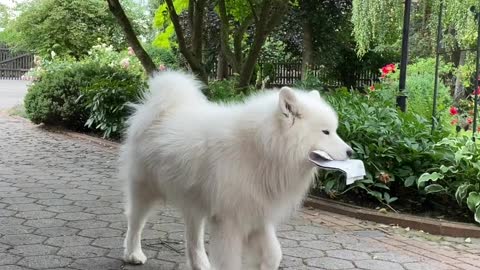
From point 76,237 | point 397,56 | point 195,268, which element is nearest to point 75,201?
point 76,237

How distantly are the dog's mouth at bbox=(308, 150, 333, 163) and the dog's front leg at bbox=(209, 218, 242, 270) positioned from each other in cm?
61

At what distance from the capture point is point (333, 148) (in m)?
3.11

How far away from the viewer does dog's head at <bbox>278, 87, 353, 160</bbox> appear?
3096 mm

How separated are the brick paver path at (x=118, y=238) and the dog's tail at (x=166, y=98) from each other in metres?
1.10

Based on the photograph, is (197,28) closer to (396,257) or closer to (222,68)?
(396,257)

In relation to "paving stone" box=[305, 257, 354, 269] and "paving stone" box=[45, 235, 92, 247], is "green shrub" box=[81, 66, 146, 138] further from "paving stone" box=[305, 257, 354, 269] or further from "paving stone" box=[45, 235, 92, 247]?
"paving stone" box=[305, 257, 354, 269]

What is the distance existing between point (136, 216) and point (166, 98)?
90 cm

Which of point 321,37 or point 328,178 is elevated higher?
point 321,37

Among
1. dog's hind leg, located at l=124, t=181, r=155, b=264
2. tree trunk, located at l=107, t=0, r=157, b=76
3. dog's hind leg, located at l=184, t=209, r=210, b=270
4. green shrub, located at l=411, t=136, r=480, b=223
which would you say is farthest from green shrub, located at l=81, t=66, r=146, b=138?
dog's hind leg, located at l=184, t=209, r=210, b=270

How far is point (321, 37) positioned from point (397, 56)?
3.64m

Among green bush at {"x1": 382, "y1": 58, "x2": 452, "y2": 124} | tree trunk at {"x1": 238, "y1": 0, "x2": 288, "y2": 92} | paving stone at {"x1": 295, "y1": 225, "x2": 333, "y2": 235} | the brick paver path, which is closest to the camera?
the brick paver path

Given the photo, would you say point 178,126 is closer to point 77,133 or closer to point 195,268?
point 195,268

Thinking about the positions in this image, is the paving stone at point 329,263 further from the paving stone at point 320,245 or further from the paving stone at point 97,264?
the paving stone at point 97,264

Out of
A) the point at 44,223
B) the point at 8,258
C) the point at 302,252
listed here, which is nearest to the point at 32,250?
the point at 8,258
